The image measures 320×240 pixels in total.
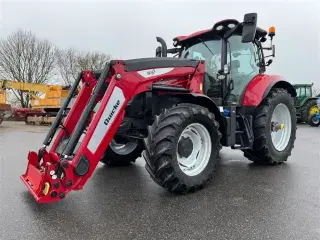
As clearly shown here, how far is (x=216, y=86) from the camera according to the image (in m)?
4.95

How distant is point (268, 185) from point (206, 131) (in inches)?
46.1

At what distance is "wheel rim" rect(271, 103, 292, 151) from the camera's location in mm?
5637

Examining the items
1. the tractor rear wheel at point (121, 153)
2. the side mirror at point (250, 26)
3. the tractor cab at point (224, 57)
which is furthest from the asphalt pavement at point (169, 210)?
the side mirror at point (250, 26)

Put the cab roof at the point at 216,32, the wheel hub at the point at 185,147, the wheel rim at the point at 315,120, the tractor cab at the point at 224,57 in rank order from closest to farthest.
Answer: the wheel hub at the point at 185,147 < the cab roof at the point at 216,32 < the tractor cab at the point at 224,57 < the wheel rim at the point at 315,120

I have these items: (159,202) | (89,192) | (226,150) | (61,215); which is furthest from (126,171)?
(226,150)

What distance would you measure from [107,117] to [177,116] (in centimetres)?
86

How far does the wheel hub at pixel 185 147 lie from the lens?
3.78 metres

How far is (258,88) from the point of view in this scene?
5.01 m

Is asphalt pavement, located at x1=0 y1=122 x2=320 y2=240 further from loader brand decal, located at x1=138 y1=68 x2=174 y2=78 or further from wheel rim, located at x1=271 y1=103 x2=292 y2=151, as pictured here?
loader brand decal, located at x1=138 y1=68 x2=174 y2=78

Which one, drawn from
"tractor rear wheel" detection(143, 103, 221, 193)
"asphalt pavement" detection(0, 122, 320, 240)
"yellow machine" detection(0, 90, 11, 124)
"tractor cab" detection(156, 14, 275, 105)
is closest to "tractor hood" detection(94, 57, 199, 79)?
"tractor rear wheel" detection(143, 103, 221, 193)

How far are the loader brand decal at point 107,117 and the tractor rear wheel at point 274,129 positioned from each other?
2.72 metres

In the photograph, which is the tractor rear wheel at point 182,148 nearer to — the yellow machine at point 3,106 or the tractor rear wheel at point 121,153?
the tractor rear wheel at point 121,153

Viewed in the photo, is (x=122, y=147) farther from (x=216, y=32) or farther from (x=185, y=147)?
(x=216, y=32)

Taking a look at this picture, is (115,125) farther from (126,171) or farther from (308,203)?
(308,203)
